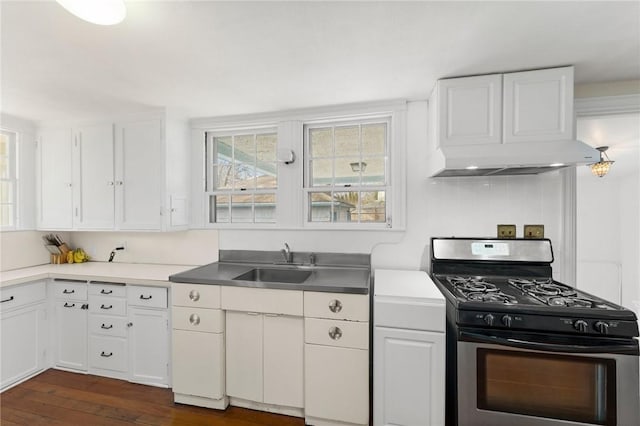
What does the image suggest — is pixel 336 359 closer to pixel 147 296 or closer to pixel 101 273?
pixel 147 296

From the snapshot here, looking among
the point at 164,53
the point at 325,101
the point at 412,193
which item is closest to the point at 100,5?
the point at 164,53

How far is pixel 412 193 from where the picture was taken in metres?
2.38

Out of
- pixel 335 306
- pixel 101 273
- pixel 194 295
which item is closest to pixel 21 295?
pixel 101 273

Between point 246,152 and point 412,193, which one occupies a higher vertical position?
point 246,152

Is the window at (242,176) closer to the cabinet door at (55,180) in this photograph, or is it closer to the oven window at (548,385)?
the cabinet door at (55,180)

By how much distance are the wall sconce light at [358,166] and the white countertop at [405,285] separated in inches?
35.1

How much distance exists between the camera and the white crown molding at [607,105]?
6.55 ft

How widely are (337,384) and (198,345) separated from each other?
3.34ft

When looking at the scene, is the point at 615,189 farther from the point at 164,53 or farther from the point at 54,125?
the point at 54,125

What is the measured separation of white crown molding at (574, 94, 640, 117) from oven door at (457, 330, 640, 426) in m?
1.58

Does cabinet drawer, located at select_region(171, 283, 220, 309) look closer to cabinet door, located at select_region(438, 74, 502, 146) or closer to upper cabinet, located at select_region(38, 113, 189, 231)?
upper cabinet, located at select_region(38, 113, 189, 231)

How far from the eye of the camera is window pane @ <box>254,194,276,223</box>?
2.73m

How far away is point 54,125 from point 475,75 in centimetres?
382

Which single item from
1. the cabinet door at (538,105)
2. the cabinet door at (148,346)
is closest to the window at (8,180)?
the cabinet door at (148,346)
